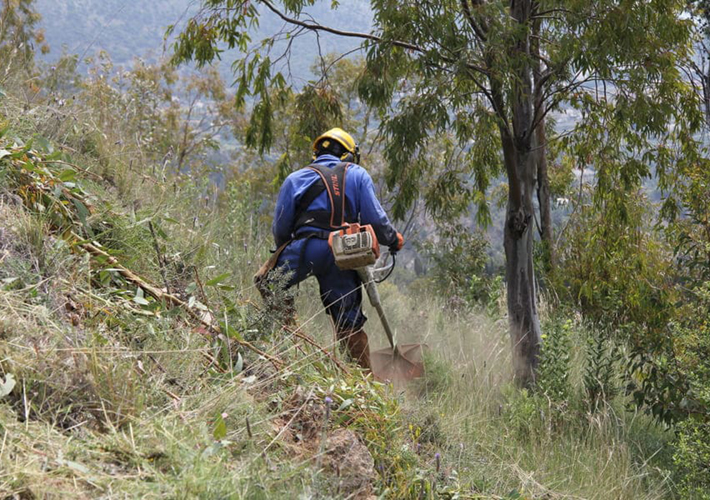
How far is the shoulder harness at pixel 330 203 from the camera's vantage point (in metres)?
5.39

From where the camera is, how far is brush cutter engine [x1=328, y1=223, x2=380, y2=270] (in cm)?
473

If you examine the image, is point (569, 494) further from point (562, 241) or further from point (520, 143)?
point (562, 241)

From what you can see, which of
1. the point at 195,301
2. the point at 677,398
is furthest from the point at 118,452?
the point at 677,398

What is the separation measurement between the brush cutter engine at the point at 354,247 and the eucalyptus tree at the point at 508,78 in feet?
4.13

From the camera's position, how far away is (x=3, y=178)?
3.65m

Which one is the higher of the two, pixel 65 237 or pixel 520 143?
pixel 520 143

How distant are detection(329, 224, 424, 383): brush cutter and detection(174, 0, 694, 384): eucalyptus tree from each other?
3.05ft

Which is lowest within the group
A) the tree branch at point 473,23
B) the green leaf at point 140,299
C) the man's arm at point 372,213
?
the green leaf at point 140,299

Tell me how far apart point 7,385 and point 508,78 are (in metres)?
3.92

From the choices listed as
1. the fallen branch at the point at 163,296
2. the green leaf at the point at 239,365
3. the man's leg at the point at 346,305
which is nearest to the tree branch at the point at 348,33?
the man's leg at the point at 346,305

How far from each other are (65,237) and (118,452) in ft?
5.33

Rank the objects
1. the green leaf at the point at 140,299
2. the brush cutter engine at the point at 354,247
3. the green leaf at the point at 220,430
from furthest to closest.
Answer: the brush cutter engine at the point at 354,247, the green leaf at the point at 140,299, the green leaf at the point at 220,430

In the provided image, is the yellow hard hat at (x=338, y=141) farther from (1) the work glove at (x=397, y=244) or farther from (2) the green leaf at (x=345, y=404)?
(2) the green leaf at (x=345, y=404)

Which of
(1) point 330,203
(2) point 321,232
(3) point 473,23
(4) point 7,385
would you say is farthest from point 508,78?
(4) point 7,385
